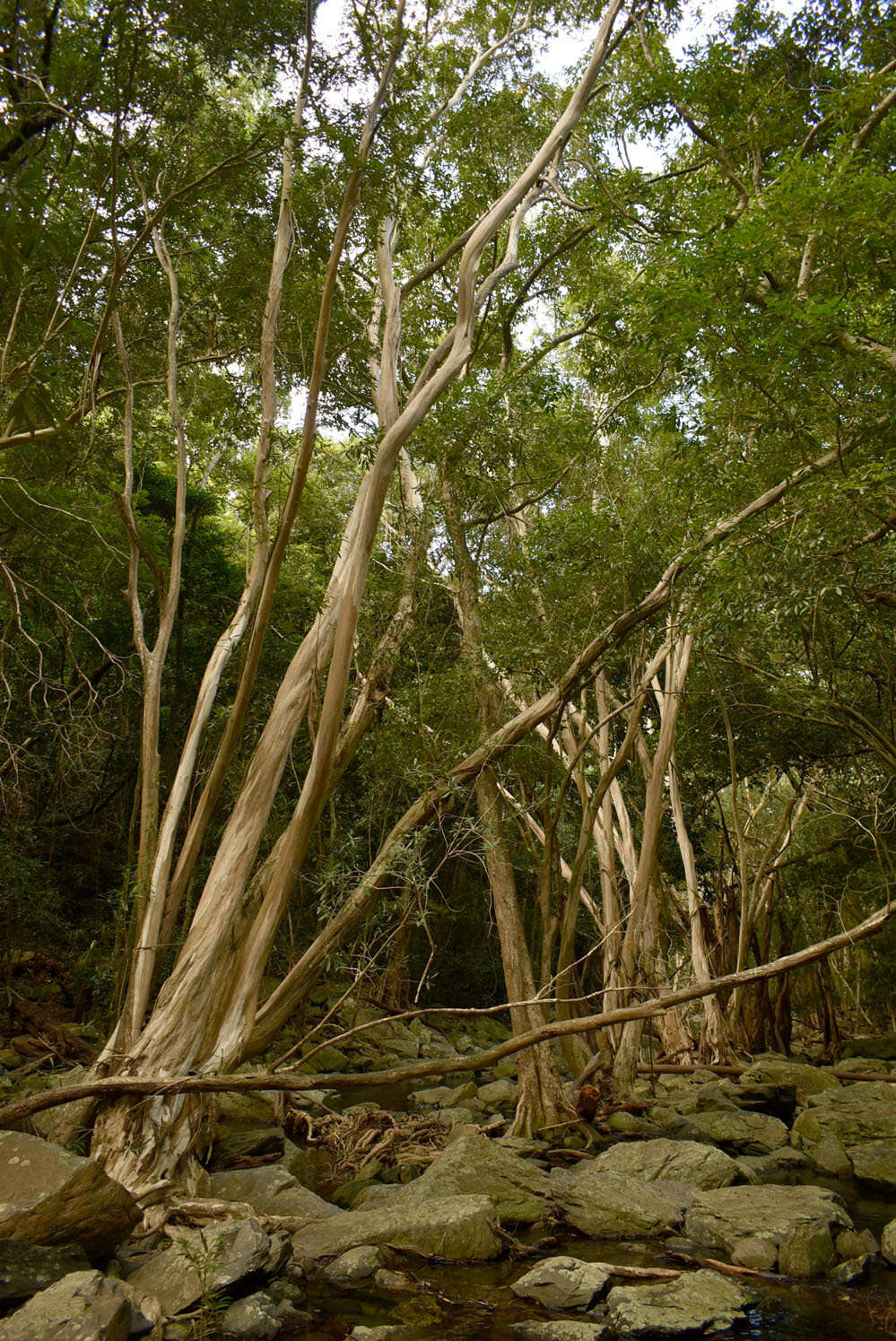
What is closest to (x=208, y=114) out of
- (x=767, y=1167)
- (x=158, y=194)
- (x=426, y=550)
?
(x=158, y=194)

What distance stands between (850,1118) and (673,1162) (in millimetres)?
3009

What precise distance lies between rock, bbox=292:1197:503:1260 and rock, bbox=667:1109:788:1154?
3.96 meters

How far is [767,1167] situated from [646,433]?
8.92 meters

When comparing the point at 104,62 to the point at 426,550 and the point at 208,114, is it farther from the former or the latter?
the point at 426,550

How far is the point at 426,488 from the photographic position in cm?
1037

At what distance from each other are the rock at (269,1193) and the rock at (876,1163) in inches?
193

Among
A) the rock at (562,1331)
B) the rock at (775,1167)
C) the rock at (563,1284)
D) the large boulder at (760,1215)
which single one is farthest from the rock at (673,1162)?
the rock at (562,1331)

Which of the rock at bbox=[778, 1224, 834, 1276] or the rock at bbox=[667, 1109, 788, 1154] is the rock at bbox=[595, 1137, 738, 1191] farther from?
the rock at bbox=[778, 1224, 834, 1276]

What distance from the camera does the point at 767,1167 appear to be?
7762 mm

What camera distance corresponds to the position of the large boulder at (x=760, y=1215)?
18.5 feet

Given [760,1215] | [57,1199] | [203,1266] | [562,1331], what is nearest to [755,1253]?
[760,1215]

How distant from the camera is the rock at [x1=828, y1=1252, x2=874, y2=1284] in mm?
5102

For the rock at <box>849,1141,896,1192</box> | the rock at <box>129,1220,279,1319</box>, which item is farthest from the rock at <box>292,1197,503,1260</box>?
the rock at <box>849,1141,896,1192</box>

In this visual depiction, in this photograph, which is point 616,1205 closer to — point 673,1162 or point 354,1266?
point 673,1162
